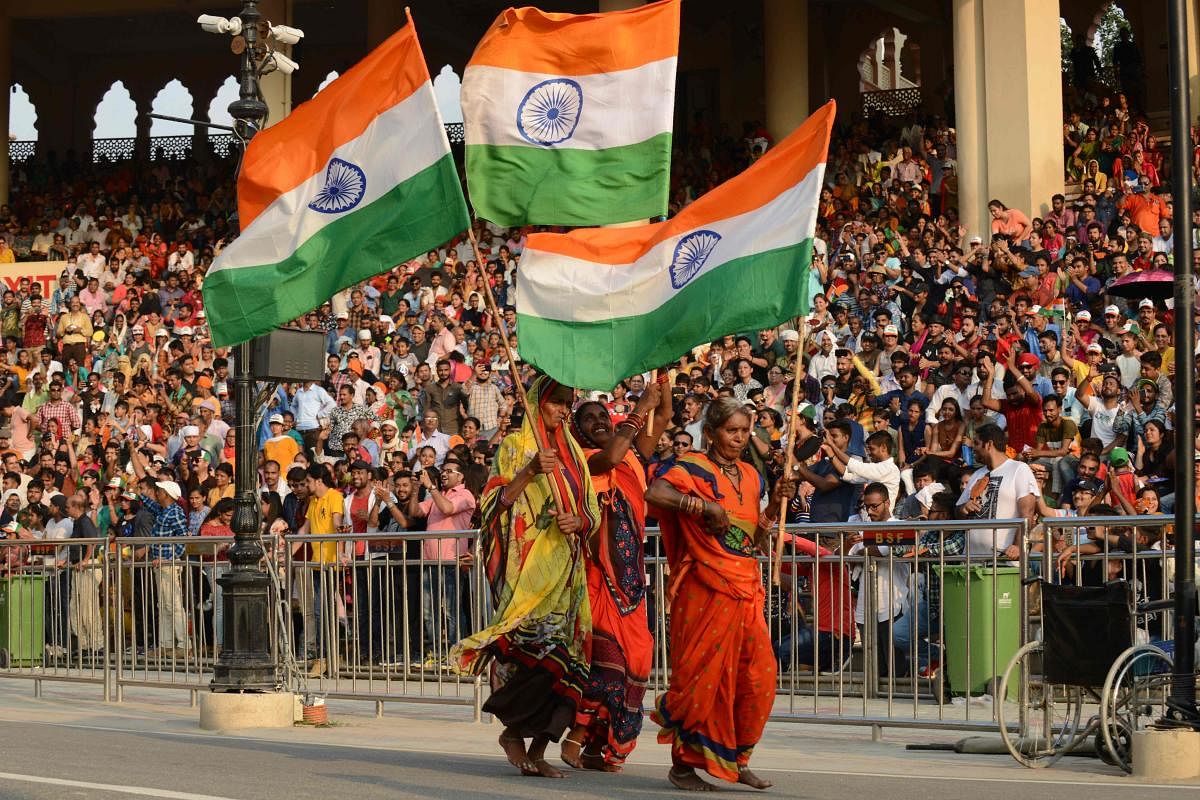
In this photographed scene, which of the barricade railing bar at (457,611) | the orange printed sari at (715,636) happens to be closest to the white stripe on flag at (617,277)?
the orange printed sari at (715,636)

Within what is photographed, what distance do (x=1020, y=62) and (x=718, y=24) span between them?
18.4 metres

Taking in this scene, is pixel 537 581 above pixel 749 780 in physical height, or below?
above

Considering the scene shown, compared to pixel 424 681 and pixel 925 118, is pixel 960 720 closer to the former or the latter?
pixel 424 681

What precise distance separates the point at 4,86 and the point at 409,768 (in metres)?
32.1

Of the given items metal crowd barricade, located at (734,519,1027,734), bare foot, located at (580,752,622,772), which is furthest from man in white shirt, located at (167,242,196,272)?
bare foot, located at (580,752,622,772)

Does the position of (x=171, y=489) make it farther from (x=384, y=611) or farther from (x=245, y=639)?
(x=245, y=639)

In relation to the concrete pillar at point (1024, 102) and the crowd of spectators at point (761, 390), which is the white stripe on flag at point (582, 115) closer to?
the crowd of spectators at point (761, 390)

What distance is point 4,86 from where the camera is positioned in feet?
129

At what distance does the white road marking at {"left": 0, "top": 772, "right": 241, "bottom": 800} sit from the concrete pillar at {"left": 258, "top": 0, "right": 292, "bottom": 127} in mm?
23204

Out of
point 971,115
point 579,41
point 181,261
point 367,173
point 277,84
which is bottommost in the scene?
point 367,173

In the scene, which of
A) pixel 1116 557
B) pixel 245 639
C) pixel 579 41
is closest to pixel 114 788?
pixel 579 41

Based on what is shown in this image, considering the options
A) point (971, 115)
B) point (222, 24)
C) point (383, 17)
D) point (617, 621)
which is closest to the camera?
point (617, 621)

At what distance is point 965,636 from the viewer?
11.2 metres

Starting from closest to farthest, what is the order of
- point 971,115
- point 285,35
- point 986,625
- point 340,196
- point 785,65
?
1. point 340,196
2. point 986,625
3. point 285,35
4. point 971,115
5. point 785,65
